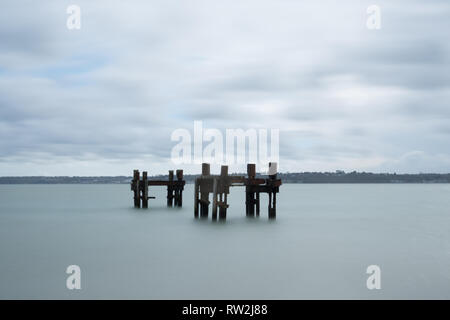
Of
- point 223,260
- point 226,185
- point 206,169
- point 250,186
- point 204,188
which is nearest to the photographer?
point 223,260

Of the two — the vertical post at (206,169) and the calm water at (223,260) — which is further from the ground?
the vertical post at (206,169)

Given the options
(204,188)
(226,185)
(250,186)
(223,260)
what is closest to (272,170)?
(250,186)

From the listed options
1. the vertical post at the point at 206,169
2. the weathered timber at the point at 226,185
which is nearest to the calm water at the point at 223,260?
the weathered timber at the point at 226,185

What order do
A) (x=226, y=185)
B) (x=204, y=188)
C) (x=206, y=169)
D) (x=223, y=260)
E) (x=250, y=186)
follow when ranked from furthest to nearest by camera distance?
(x=206, y=169) < (x=204, y=188) < (x=250, y=186) < (x=226, y=185) < (x=223, y=260)

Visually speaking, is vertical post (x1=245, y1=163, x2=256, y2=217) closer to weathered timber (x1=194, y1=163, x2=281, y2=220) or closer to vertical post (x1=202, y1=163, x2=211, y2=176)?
weathered timber (x1=194, y1=163, x2=281, y2=220)

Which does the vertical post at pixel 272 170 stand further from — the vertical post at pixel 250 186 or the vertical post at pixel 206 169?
the vertical post at pixel 206 169

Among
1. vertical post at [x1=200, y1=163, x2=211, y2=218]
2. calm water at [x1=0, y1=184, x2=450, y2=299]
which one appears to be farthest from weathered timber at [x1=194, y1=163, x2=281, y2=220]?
calm water at [x1=0, y1=184, x2=450, y2=299]

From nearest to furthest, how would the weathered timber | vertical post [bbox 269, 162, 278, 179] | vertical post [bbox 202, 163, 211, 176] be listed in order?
1. the weathered timber
2. vertical post [bbox 269, 162, 278, 179]
3. vertical post [bbox 202, 163, 211, 176]

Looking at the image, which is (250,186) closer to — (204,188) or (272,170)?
(272,170)

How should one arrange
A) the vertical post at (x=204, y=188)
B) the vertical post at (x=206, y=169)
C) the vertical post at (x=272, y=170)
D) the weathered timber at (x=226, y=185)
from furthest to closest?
1. the vertical post at (x=206, y=169)
2. the vertical post at (x=204, y=188)
3. the vertical post at (x=272, y=170)
4. the weathered timber at (x=226, y=185)

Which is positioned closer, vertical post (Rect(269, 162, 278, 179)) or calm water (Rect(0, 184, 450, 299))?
calm water (Rect(0, 184, 450, 299))

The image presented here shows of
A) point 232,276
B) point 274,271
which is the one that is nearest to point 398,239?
point 274,271

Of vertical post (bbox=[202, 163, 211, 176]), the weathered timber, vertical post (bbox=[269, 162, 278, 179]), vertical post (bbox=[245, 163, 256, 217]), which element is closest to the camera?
the weathered timber

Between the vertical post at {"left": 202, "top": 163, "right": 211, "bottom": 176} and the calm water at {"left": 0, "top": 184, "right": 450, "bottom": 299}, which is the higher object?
the vertical post at {"left": 202, "top": 163, "right": 211, "bottom": 176}
